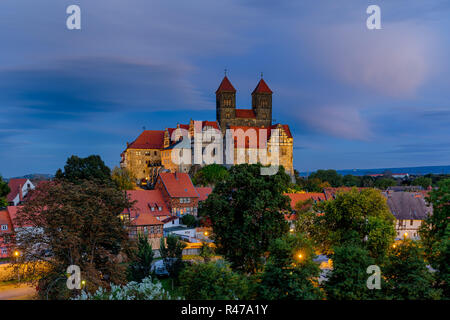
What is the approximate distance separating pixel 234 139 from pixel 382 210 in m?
77.7

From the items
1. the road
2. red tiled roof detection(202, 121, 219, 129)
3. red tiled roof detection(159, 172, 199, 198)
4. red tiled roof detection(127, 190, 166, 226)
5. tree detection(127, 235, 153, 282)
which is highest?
red tiled roof detection(202, 121, 219, 129)

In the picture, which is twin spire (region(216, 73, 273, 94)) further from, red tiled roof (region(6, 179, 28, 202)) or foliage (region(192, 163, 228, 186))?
red tiled roof (region(6, 179, 28, 202))

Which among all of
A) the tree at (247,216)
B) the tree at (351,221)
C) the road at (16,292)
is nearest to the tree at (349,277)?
the tree at (247,216)

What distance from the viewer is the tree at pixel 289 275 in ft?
70.1

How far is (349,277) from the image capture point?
22.5 metres

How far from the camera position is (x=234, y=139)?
111125 mm

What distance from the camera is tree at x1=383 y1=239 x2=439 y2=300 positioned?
21.5 metres

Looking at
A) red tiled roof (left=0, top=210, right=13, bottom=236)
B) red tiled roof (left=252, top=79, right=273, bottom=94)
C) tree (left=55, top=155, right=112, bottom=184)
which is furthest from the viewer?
red tiled roof (left=252, top=79, right=273, bottom=94)

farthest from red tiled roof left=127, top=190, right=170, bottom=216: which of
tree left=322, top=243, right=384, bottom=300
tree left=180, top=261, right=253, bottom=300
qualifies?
tree left=322, top=243, right=384, bottom=300

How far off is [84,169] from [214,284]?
49.5m

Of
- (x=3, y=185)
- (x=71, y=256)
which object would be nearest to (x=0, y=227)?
(x=3, y=185)

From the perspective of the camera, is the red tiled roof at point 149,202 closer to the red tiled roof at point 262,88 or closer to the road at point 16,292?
the road at point 16,292

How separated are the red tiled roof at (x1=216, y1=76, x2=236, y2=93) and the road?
315 ft
